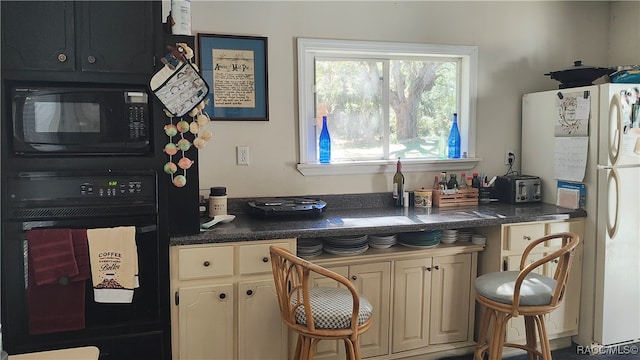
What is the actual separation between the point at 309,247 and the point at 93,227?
3.40ft

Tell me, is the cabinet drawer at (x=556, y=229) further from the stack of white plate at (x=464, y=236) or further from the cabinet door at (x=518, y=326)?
the stack of white plate at (x=464, y=236)

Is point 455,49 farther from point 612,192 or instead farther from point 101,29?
point 101,29

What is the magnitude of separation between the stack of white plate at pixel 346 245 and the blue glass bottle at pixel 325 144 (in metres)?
0.59

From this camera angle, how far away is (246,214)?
9.16 ft

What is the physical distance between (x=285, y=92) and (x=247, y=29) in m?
0.41

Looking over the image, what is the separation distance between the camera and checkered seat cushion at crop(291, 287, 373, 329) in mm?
1980

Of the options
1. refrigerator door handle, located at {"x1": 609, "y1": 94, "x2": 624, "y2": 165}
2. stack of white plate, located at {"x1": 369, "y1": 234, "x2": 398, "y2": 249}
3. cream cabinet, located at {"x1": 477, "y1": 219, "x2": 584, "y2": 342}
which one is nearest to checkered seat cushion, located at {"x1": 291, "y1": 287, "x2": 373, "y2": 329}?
stack of white plate, located at {"x1": 369, "y1": 234, "x2": 398, "y2": 249}

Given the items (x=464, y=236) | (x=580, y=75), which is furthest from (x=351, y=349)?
(x=580, y=75)

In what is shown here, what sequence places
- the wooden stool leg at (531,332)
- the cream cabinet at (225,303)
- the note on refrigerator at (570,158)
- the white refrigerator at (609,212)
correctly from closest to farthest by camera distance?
the cream cabinet at (225,303)
the wooden stool leg at (531,332)
the white refrigerator at (609,212)
the note on refrigerator at (570,158)

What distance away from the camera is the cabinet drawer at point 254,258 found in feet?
7.47

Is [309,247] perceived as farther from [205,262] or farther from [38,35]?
[38,35]

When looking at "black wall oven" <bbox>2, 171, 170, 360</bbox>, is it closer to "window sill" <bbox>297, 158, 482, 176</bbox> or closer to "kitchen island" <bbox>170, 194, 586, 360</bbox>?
"kitchen island" <bbox>170, 194, 586, 360</bbox>

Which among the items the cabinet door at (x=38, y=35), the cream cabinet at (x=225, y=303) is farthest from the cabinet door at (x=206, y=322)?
the cabinet door at (x=38, y=35)

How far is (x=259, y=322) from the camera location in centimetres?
234
